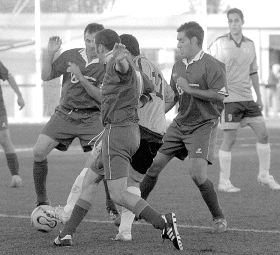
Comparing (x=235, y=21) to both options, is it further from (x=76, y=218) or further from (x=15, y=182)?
(x=76, y=218)

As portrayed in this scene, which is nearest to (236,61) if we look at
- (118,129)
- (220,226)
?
(220,226)

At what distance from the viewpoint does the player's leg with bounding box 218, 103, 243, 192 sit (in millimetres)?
12258

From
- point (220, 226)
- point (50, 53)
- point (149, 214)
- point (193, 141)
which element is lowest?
point (220, 226)

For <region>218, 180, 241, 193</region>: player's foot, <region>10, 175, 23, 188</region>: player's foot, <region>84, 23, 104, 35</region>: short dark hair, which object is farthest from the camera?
<region>10, 175, 23, 188</region>: player's foot

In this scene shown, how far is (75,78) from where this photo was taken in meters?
9.38

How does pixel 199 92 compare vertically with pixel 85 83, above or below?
below

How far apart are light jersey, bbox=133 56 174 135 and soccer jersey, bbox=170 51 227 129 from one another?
1.34 ft

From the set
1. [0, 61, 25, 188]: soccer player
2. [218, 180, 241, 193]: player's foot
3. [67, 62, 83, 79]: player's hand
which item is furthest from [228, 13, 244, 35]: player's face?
[67, 62, 83, 79]: player's hand

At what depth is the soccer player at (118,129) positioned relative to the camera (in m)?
7.80

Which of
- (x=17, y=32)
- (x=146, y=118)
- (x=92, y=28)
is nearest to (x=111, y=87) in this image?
(x=146, y=118)

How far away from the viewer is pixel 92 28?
920 centimetres

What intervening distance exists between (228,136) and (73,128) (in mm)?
3383

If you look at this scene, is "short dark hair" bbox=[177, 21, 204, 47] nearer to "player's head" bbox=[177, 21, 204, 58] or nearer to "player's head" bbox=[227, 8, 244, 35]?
"player's head" bbox=[177, 21, 204, 58]

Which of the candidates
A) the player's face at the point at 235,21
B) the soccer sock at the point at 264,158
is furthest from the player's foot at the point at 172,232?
the soccer sock at the point at 264,158
